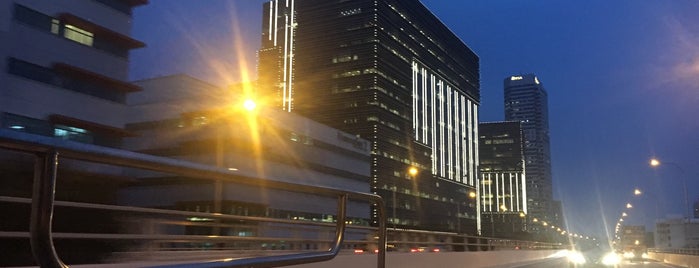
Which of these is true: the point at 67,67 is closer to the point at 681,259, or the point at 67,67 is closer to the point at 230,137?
the point at 230,137

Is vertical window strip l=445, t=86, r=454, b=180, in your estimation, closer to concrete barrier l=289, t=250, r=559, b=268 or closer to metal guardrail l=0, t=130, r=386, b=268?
concrete barrier l=289, t=250, r=559, b=268

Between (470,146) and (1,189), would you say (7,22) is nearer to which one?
(1,189)

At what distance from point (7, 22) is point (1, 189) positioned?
54184 mm

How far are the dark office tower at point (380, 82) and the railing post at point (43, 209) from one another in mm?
116186

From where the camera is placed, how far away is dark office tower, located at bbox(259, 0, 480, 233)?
130375 mm

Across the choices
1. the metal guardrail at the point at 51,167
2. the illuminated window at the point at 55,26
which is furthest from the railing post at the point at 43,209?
the illuminated window at the point at 55,26

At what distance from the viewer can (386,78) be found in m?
133

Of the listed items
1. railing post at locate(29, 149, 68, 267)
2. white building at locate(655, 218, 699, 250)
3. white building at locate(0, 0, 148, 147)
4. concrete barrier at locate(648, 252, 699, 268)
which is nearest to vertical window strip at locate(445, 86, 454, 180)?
white building at locate(655, 218, 699, 250)

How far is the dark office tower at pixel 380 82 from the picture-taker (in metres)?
130

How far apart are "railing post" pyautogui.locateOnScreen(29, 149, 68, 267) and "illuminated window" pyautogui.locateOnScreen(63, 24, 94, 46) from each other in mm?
60556

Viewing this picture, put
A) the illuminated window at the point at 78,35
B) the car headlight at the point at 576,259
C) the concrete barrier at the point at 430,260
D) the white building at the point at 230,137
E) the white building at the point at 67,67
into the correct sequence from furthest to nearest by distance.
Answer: the white building at the point at 230,137
the illuminated window at the point at 78,35
the white building at the point at 67,67
the car headlight at the point at 576,259
the concrete barrier at the point at 430,260

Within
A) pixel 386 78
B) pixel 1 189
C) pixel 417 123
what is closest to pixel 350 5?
pixel 386 78

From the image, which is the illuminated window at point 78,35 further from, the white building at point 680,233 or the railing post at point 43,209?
the white building at point 680,233

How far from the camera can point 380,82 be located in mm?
131375
